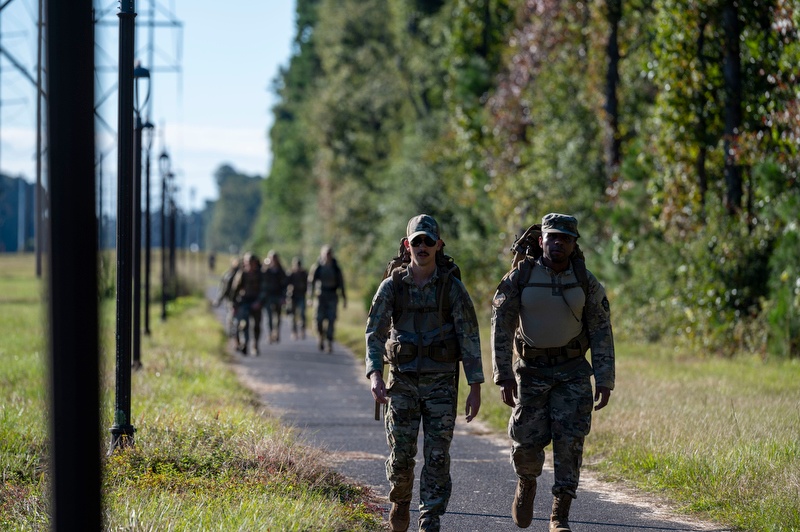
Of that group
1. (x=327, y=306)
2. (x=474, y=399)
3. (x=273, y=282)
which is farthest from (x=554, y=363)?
(x=273, y=282)

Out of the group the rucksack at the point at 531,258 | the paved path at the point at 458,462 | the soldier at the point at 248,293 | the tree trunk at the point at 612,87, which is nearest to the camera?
the rucksack at the point at 531,258

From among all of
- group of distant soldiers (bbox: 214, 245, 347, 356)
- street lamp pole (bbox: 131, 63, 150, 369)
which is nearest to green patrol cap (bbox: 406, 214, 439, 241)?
street lamp pole (bbox: 131, 63, 150, 369)

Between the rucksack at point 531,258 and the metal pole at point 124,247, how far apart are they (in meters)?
3.27

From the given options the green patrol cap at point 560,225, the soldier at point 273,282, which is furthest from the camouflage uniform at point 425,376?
the soldier at point 273,282

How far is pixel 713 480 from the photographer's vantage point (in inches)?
340

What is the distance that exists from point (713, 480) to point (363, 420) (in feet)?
19.9

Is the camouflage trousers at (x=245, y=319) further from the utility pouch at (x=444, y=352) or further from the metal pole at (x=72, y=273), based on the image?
the metal pole at (x=72, y=273)

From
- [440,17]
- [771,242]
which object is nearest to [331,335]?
[771,242]

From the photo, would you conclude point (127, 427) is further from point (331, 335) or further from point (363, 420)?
point (331, 335)

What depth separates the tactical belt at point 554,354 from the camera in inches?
291

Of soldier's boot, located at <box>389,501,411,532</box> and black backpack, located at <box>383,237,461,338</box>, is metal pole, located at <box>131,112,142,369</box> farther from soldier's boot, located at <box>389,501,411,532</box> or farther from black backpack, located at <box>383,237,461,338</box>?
soldier's boot, located at <box>389,501,411,532</box>

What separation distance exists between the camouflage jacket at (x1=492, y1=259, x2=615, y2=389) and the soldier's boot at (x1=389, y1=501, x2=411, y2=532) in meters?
0.97

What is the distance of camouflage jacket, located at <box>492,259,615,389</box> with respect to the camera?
739cm

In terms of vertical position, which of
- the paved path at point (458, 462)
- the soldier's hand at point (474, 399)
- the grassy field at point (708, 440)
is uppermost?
the soldier's hand at point (474, 399)
